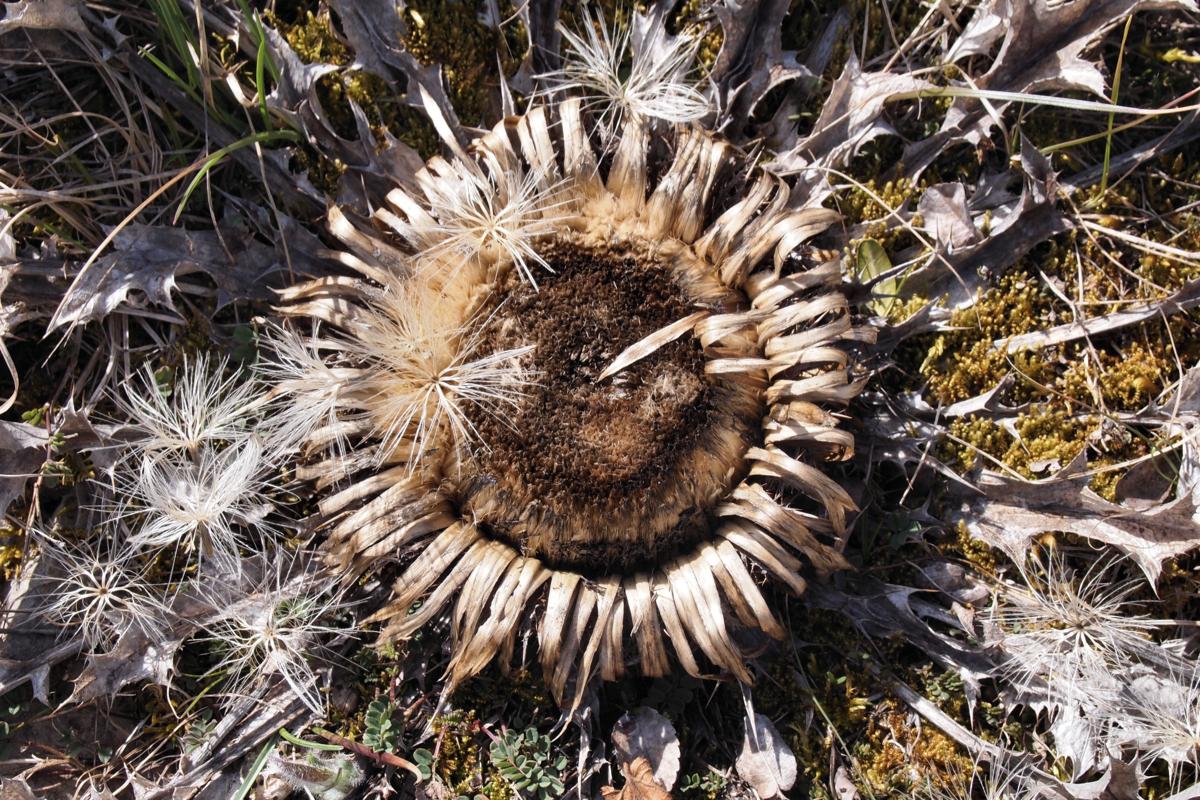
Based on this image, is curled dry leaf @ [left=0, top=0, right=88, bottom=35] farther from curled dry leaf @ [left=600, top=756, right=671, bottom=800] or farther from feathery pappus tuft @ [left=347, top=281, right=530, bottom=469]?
curled dry leaf @ [left=600, top=756, right=671, bottom=800]

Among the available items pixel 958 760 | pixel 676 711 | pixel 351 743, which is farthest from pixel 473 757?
pixel 958 760

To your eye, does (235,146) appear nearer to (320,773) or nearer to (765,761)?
(320,773)

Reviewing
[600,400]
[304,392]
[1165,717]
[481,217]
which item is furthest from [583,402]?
[1165,717]

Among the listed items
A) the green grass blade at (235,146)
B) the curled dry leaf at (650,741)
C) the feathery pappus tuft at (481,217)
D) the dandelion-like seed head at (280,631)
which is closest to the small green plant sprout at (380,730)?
the dandelion-like seed head at (280,631)

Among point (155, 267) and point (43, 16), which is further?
point (155, 267)

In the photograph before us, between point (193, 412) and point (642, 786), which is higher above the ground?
point (193, 412)

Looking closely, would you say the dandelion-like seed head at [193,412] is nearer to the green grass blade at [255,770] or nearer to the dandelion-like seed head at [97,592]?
the dandelion-like seed head at [97,592]
